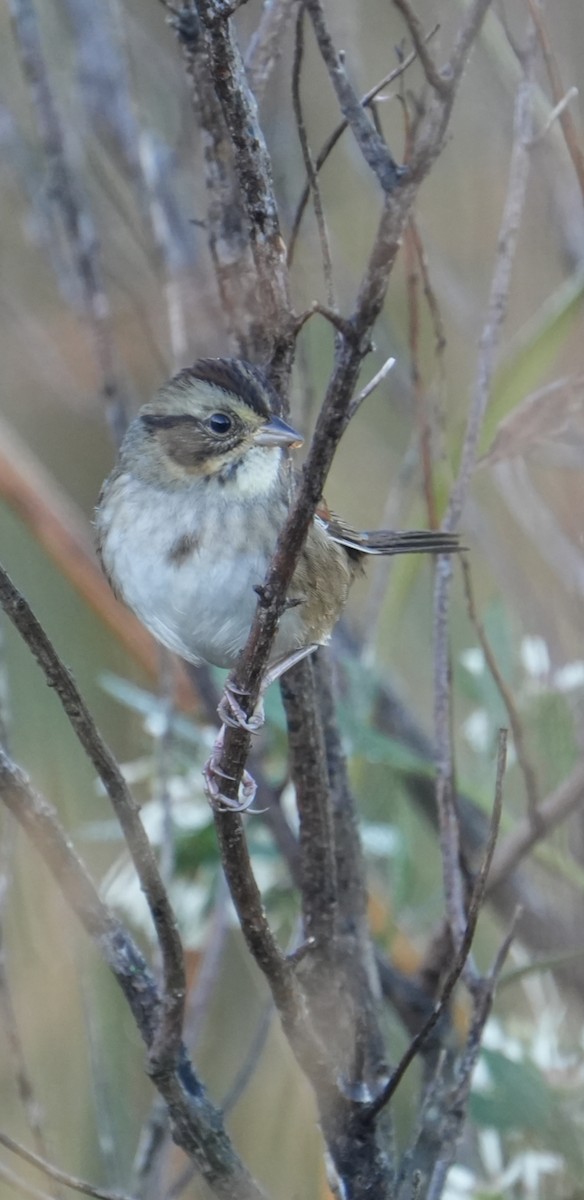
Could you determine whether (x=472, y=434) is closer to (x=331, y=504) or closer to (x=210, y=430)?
(x=210, y=430)

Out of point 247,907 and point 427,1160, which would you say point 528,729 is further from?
point 247,907

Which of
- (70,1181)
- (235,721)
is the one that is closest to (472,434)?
(235,721)

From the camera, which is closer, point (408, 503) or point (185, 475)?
point (185, 475)

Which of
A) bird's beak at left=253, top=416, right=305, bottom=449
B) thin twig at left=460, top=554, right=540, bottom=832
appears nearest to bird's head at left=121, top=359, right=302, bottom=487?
bird's beak at left=253, top=416, right=305, bottom=449

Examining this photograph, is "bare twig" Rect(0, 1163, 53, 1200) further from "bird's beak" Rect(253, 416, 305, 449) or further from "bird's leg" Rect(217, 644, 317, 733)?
"bird's beak" Rect(253, 416, 305, 449)

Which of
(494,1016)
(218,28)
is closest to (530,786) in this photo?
(494,1016)

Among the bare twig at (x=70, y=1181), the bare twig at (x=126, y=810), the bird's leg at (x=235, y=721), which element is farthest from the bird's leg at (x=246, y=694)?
the bare twig at (x=70, y=1181)

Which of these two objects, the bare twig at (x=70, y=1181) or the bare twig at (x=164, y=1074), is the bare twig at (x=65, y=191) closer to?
the bare twig at (x=164, y=1074)
